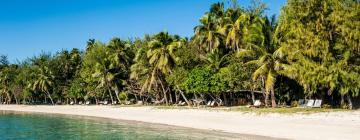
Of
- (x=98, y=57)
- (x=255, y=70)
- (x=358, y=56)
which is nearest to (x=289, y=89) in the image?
(x=255, y=70)

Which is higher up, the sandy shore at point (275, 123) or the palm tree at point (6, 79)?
the palm tree at point (6, 79)

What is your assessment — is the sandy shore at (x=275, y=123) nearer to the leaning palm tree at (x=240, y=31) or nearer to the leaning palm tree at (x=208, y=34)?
the leaning palm tree at (x=240, y=31)

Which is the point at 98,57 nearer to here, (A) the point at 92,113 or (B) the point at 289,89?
(A) the point at 92,113

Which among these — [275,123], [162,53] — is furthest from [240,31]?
[275,123]

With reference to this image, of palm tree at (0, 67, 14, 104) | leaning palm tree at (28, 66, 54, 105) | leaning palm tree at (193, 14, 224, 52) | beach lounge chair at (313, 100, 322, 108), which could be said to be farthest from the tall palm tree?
palm tree at (0, 67, 14, 104)

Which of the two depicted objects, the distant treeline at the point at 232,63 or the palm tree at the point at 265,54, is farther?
the palm tree at the point at 265,54

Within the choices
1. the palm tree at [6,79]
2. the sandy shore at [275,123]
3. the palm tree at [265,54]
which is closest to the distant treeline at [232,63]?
the palm tree at [265,54]

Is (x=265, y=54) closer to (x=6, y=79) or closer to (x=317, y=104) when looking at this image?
(x=317, y=104)

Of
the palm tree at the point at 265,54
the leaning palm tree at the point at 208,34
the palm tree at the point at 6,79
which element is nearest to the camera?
the palm tree at the point at 265,54

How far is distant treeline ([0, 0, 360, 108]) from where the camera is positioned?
32.5m

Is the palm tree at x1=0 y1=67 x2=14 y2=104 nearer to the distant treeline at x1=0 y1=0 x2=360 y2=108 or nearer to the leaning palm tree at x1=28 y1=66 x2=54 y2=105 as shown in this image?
the distant treeline at x1=0 y1=0 x2=360 y2=108

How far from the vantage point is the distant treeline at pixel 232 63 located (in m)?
32.5

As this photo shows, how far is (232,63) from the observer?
43875 mm

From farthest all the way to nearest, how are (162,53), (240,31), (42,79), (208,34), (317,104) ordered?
(42,79)
(162,53)
(208,34)
(240,31)
(317,104)
